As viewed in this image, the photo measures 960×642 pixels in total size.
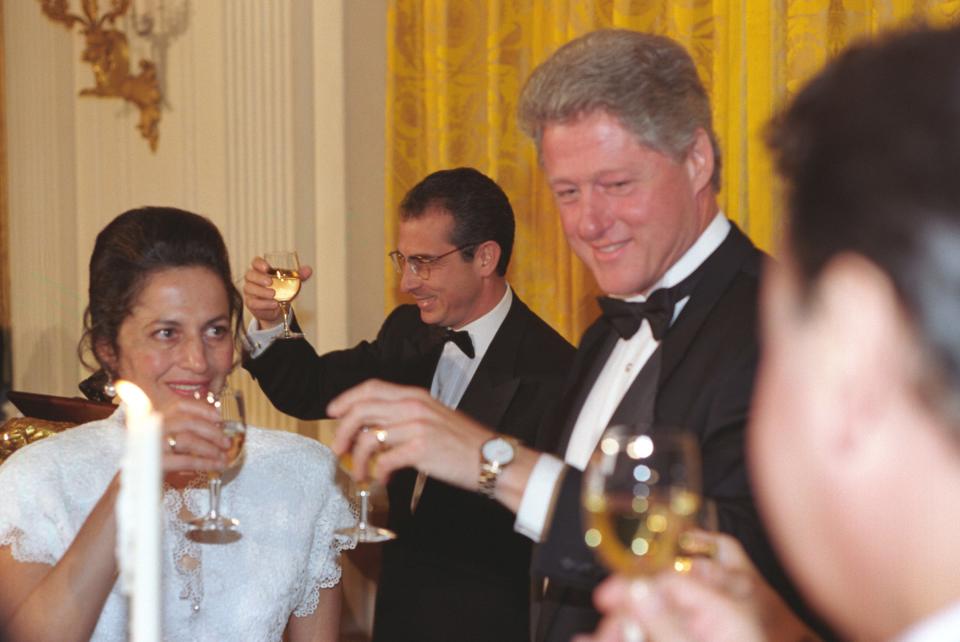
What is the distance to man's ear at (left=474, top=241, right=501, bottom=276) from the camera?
374cm

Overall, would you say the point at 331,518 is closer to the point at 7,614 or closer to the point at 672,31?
the point at 7,614

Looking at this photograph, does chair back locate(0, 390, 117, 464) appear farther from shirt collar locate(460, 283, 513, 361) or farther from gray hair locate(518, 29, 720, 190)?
gray hair locate(518, 29, 720, 190)

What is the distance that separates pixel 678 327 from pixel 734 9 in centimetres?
192

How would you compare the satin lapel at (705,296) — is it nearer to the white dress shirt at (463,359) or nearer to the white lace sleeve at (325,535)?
the white lace sleeve at (325,535)

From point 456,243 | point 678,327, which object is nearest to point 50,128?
point 456,243

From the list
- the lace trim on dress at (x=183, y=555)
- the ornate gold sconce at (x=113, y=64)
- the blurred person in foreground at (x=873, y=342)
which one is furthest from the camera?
the ornate gold sconce at (x=113, y=64)

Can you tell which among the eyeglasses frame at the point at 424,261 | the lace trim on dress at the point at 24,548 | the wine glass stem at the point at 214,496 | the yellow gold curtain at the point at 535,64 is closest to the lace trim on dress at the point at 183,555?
the lace trim on dress at the point at 24,548

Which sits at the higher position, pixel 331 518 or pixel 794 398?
pixel 794 398

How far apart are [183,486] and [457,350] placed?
1.29 meters

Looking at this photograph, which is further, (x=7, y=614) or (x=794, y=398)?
(x=7, y=614)

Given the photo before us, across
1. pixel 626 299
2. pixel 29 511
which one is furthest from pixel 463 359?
pixel 29 511

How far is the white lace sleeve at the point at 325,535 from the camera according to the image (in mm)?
2686

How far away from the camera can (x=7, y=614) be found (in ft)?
7.21

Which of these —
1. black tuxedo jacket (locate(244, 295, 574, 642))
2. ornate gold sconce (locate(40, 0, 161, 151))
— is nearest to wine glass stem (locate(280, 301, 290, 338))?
black tuxedo jacket (locate(244, 295, 574, 642))
